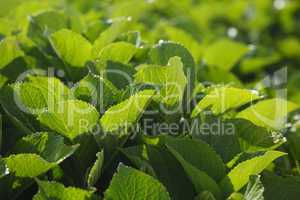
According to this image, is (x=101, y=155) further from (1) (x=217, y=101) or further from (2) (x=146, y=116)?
(1) (x=217, y=101)

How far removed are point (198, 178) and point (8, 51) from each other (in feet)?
2.60

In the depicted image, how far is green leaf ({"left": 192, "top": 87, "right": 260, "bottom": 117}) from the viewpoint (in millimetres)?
1780

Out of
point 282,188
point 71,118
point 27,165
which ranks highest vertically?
point 71,118

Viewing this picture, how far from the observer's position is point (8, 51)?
1.93 metres

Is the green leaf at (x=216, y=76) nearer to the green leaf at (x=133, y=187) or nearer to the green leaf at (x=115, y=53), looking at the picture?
the green leaf at (x=115, y=53)

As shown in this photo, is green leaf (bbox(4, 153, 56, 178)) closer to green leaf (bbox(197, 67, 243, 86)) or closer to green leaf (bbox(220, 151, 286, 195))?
green leaf (bbox(220, 151, 286, 195))

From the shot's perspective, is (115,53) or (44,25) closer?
(115,53)

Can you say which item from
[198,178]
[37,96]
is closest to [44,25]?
[37,96]

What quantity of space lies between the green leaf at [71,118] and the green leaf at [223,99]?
0.38 metres

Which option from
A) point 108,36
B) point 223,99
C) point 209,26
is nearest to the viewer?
point 223,99

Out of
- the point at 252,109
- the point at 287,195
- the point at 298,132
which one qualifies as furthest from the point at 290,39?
the point at 287,195

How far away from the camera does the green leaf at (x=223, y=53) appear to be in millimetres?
2699

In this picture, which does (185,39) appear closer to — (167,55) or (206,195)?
(167,55)

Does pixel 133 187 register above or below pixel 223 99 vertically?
below
